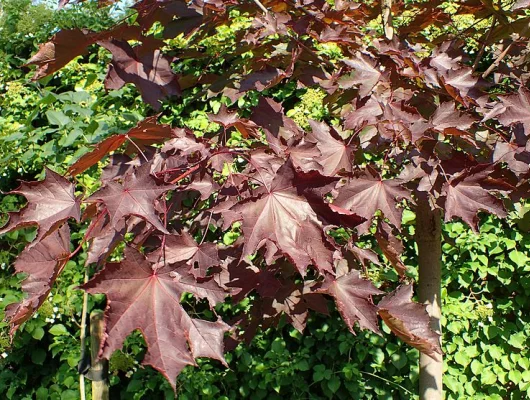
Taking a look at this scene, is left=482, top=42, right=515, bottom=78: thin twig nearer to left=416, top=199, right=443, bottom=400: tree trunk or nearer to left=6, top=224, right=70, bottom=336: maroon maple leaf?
left=416, top=199, right=443, bottom=400: tree trunk

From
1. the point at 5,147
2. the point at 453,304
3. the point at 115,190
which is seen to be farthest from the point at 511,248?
the point at 5,147

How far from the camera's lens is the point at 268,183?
3.63 feet

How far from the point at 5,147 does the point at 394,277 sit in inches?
76.7

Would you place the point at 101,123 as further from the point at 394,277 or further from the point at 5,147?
the point at 394,277

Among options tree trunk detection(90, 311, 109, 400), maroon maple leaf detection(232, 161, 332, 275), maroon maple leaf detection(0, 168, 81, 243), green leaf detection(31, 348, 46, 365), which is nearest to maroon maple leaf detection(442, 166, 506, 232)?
maroon maple leaf detection(232, 161, 332, 275)

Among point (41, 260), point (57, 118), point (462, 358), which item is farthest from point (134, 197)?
point (462, 358)

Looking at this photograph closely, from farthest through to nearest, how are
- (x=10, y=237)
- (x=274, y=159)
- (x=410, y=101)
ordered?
(x=10, y=237) < (x=410, y=101) < (x=274, y=159)

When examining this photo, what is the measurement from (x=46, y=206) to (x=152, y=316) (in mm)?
319

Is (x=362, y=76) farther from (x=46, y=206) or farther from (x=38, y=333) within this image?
(x=38, y=333)

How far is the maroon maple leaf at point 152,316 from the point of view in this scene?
0.93 metres

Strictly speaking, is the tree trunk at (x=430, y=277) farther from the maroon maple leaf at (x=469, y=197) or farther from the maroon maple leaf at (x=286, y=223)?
the maroon maple leaf at (x=286, y=223)

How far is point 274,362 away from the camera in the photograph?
2.77 metres

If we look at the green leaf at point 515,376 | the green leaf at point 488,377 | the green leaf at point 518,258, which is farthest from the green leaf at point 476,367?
the green leaf at point 518,258

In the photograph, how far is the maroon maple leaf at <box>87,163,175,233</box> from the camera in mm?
997
